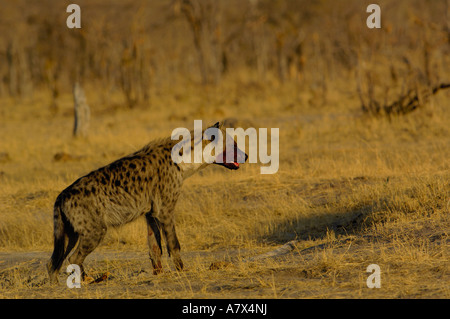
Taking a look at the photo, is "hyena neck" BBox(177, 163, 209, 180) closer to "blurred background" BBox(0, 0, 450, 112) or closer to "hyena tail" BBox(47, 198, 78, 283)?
"hyena tail" BBox(47, 198, 78, 283)

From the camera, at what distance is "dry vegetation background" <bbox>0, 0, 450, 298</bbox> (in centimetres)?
576

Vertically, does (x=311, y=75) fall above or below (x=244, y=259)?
above

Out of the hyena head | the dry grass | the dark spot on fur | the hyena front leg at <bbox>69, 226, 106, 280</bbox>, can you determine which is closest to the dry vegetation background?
the dry grass

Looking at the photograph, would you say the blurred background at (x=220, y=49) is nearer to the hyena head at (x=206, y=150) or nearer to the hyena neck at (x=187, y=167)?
the hyena head at (x=206, y=150)

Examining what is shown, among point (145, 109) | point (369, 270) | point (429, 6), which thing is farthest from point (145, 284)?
point (429, 6)

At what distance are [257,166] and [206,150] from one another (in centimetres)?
453

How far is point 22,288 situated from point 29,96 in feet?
80.9

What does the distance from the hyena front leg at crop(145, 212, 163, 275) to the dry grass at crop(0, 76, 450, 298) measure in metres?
0.12

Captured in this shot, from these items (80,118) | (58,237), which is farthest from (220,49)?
(58,237)

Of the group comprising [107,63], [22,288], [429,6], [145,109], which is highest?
[429,6]

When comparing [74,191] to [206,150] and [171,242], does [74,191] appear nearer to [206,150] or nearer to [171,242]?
[171,242]

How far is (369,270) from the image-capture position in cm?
562

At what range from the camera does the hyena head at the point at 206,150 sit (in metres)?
6.31

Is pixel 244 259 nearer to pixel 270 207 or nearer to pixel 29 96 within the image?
pixel 270 207
